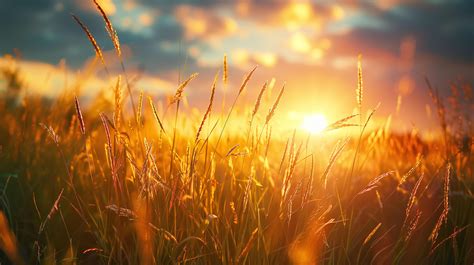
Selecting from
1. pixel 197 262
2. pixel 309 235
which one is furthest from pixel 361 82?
pixel 197 262

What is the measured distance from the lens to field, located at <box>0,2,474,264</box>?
6.08 ft

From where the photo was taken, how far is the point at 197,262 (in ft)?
6.51

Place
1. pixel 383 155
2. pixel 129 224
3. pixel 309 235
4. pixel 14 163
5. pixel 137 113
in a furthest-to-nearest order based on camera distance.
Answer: pixel 383 155
pixel 14 163
pixel 129 224
pixel 309 235
pixel 137 113

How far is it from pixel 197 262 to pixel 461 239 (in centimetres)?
172

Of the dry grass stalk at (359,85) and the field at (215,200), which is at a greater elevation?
the dry grass stalk at (359,85)

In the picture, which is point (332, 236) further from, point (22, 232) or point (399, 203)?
point (22, 232)

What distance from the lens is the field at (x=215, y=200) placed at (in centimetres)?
185

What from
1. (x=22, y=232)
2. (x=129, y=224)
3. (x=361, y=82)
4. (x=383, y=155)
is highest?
(x=361, y=82)

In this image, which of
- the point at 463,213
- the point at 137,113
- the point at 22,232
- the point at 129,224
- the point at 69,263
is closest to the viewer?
the point at 137,113

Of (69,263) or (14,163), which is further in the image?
(14,163)

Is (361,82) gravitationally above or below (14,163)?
above

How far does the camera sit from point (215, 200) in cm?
228

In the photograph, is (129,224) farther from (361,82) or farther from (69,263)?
(361,82)

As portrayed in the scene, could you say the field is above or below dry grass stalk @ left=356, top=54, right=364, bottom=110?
below
